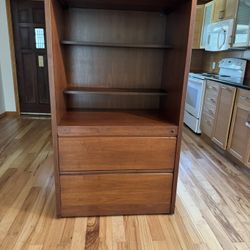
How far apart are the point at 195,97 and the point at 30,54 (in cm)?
303

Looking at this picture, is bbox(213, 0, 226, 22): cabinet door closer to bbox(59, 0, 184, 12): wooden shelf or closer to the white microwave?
the white microwave

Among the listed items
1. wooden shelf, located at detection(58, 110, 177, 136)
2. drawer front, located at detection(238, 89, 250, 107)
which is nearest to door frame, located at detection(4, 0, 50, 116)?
wooden shelf, located at detection(58, 110, 177, 136)

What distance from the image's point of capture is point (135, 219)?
186 cm

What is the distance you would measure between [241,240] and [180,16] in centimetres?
162

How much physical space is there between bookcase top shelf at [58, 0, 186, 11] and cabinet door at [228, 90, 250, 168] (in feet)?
4.66

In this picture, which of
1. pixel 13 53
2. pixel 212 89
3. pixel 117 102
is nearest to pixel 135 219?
pixel 117 102

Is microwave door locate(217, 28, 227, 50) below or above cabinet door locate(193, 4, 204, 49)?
below

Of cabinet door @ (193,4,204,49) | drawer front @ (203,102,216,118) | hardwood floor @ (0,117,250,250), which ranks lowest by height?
hardwood floor @ (0,117,250,250)

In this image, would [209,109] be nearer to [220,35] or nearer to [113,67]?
[220,35]

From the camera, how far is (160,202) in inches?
73.8

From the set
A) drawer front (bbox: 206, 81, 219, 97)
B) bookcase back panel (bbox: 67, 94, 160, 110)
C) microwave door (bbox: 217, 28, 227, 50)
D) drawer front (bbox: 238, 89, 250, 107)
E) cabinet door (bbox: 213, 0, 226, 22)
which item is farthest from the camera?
cabinet door (bbox: 213, 0, 226, 22)

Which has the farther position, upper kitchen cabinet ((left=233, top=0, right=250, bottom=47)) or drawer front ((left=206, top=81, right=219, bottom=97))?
drawer front ((left=206, top=81, right=219, bottom=97))

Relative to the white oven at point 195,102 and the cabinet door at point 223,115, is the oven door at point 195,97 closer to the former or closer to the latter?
the white oven at point 195,102

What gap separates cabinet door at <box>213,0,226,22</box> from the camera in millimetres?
3684
